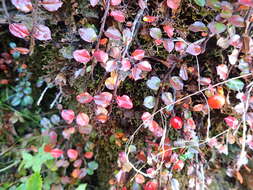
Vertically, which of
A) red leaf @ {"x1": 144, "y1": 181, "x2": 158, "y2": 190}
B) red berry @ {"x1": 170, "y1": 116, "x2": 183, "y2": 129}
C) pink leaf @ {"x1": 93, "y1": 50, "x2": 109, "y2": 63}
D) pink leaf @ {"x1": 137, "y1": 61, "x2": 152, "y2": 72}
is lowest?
red leaf @ {"x1": 144, "y1": 181, "x2": 158, "y2": 190}

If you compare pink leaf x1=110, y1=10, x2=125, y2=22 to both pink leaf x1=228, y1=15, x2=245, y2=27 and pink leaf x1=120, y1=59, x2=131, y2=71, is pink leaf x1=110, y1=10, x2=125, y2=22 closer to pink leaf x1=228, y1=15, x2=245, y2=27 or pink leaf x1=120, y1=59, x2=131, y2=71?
pink leaf x1=120, y1=59, x2=131, y2=71

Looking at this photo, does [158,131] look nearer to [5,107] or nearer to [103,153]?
[103,153]

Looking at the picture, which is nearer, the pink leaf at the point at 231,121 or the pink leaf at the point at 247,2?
the pink leaf at the point at 247,2

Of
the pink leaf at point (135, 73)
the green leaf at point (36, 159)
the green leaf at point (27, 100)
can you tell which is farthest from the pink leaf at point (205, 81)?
the green leaf at point (27, 100)

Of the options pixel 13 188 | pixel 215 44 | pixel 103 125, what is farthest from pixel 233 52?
pixel 13 188

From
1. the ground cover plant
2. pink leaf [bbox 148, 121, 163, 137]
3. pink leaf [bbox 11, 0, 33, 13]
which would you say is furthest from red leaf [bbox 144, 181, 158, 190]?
pink leaf [bbox 11, 0, 33, 13]

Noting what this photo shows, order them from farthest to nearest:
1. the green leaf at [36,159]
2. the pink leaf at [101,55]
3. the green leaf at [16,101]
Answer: the green leaf at [16,101] < the green leaf at [36,159] < the pink leaf at [101,55]

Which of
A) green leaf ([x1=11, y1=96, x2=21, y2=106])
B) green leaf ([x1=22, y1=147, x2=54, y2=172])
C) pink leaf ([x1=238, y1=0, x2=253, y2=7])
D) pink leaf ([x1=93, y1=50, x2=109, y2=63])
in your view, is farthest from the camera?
green leaf ([x1=11, y1=96, x2=21, y2=106])

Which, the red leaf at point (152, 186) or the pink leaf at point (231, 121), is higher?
the pink leaf at point (231, 121)

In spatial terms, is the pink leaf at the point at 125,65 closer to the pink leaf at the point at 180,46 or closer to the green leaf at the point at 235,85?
the pink leaf at the point at 180,46
